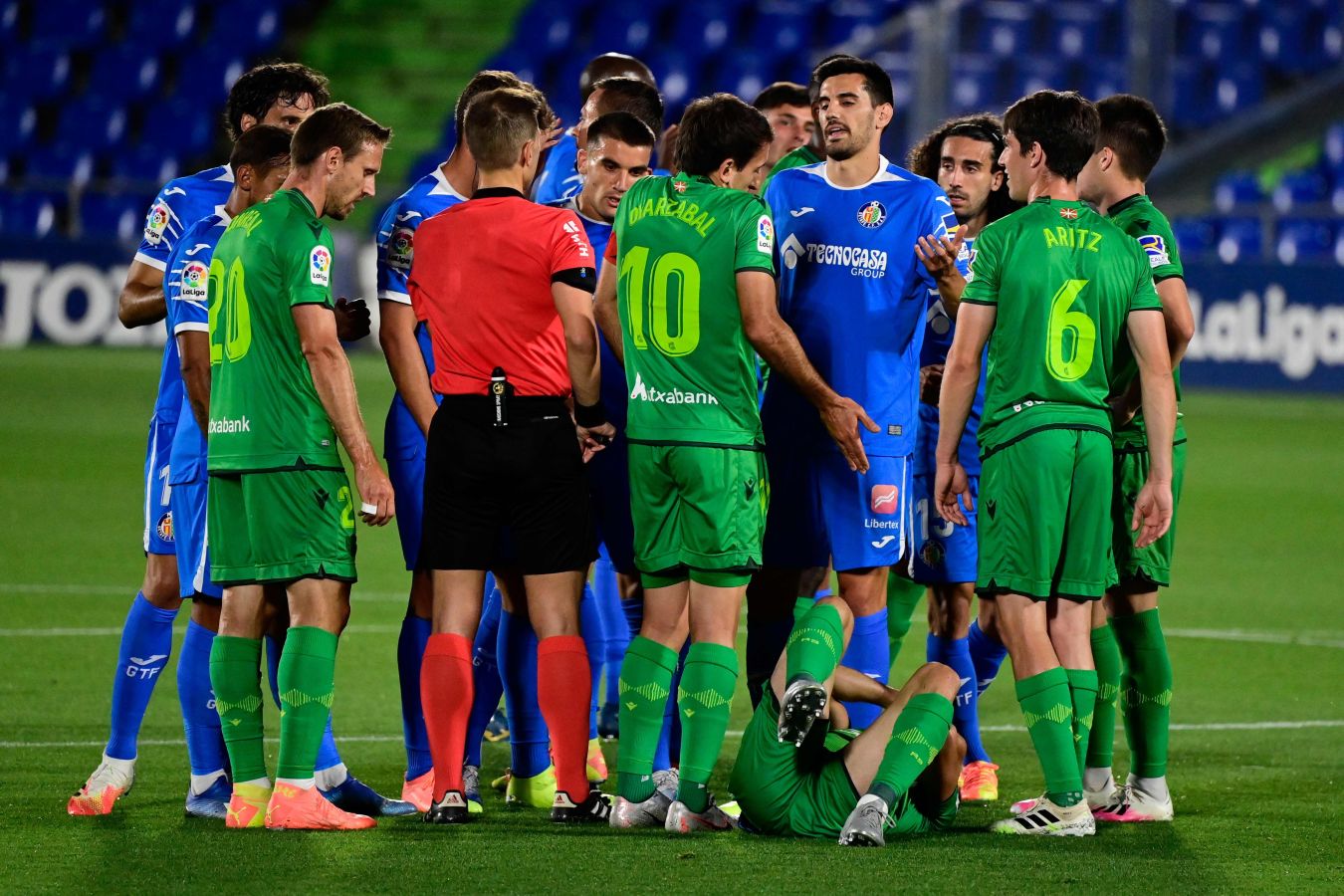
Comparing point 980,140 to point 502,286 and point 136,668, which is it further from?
point 136,668

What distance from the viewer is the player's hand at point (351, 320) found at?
5.98m

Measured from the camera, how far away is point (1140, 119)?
6.21 meters

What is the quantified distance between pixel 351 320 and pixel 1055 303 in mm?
2072

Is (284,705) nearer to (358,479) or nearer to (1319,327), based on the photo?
(358,479)

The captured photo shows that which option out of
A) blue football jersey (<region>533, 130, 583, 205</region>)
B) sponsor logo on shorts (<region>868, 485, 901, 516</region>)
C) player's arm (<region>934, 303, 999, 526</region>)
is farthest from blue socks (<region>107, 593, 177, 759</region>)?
player's arm (<region>934, 303, 999, 526</region>)

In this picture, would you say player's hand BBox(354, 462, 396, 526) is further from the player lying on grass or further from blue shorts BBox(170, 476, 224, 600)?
the player lying on grass

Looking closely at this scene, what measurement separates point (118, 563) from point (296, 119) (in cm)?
538

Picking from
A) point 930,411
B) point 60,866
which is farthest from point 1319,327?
point 60,866

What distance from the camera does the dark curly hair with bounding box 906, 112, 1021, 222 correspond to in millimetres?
6859

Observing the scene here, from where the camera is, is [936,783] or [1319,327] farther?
[1319,327]

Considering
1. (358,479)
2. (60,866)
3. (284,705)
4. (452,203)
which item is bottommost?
(60,866)

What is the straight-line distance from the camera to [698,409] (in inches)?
226

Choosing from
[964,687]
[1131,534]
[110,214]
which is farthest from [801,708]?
[110,214]

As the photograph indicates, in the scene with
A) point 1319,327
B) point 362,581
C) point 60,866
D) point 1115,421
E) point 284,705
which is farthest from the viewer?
point 1319,327
